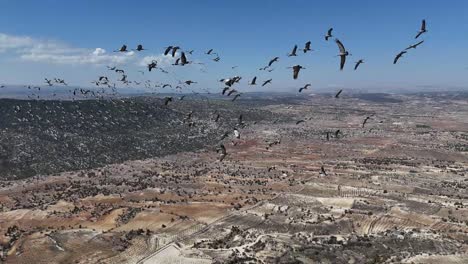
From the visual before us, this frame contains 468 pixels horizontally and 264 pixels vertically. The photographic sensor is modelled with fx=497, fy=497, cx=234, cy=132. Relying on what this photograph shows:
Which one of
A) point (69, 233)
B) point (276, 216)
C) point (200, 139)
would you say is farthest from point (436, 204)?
point (200, 139)

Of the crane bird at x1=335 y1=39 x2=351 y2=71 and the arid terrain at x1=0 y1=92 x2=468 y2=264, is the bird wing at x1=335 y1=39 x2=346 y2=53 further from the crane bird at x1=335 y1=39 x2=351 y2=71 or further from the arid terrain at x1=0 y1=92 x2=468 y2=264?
the arid terrain at x1=0 y1=92 x2=468 y2=264

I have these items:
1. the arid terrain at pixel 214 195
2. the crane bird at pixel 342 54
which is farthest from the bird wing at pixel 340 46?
the arid terrain at pixel 214 195

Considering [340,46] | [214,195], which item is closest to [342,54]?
[340,46]

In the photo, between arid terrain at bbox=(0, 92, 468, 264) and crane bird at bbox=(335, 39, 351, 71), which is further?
arid terrain at bbox=(0, 92, 468, 264)

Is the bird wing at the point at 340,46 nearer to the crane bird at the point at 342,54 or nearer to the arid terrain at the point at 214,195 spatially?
the crane bird at the point at 342,54

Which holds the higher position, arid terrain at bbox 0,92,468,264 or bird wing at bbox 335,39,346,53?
bird wing at bbox 335,39,346,53

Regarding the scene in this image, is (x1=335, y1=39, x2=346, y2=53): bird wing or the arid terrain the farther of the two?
the arid terrain

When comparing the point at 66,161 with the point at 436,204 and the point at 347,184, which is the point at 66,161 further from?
the point at 436,204

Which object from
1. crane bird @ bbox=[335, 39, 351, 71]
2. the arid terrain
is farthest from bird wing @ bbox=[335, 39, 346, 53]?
the arid terrain
